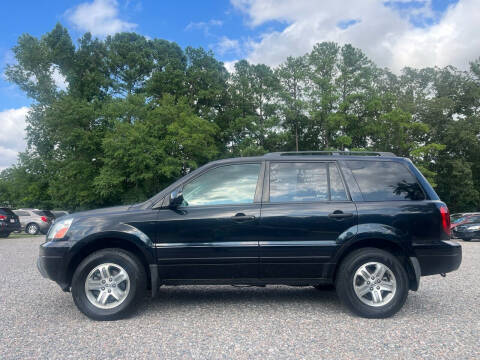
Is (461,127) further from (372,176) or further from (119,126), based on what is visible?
(372,176)

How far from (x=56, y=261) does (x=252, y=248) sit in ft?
7.39

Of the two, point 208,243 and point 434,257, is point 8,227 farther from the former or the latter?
point 434,257

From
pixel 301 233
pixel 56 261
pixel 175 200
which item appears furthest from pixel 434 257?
pixel 56 261

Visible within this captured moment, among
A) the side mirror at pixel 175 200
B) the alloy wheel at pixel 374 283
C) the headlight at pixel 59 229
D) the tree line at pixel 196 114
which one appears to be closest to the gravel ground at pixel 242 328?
the alloy wheel at pixel 374 283

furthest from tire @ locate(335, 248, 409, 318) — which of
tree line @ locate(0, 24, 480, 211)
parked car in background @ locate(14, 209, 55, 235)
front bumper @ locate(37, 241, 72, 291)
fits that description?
tree line @ locate(0, 24, 480, 211)

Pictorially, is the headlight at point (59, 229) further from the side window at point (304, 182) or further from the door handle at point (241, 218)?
the side window at point (304, 182)

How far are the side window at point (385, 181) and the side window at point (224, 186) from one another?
1.27 meters

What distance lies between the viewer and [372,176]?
4922 millimetres

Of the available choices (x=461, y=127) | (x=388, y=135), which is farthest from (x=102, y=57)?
(x=461, y=127)

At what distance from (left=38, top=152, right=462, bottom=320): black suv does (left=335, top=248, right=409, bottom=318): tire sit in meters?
0.01

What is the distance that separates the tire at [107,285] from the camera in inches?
178

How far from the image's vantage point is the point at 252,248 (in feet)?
15.0

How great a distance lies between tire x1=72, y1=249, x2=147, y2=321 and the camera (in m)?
4.51

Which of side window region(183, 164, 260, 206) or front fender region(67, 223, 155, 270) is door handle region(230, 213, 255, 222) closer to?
side window region(183, 164, 260, 206)
